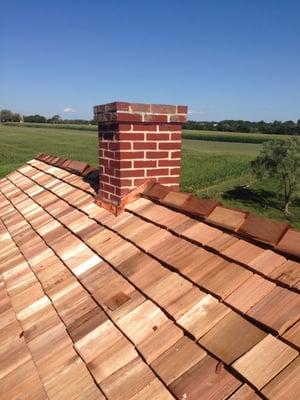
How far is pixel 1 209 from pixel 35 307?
322cm

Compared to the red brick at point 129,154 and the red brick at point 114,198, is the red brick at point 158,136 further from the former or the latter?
the red brick at point 114,198

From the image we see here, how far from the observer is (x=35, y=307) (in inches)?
101

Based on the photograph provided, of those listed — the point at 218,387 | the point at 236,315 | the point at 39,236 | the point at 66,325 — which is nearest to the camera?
the point at 218,387

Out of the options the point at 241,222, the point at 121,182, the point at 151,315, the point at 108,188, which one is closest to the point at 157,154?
the point at 121,182

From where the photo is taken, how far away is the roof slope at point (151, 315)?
1543mm

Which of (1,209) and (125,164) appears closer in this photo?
(125,164)

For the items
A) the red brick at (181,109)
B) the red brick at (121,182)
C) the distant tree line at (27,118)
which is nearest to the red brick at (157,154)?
the red brick at (121,182)

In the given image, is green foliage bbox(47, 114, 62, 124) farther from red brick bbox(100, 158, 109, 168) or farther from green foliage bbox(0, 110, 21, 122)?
red brick bbox(100, 158, 109, 168)

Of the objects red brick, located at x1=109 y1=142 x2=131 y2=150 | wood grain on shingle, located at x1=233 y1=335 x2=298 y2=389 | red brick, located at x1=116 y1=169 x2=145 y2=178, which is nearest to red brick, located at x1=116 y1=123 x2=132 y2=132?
red brick, located at x1=109 y1=142 x2=131 y2=150

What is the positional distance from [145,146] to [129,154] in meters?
0.20

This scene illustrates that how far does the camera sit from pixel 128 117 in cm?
341

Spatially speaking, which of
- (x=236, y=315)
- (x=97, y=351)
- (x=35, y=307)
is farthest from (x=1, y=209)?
(x=236, y=315)

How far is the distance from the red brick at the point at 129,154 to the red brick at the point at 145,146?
0.05m

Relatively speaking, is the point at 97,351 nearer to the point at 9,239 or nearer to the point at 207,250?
the point at 207,250
